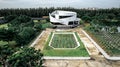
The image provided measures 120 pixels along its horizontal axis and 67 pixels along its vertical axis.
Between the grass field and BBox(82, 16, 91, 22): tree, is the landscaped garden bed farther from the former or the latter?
BBox(82, 16, 91, 22): tree

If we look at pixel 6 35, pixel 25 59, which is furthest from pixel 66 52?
pixel 25 59

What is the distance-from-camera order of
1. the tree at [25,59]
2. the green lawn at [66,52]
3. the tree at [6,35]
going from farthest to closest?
the tree at [6,35] → the green lawn at [66,52] → the tree at [25,59]

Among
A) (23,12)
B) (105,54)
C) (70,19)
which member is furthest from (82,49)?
(23,12)

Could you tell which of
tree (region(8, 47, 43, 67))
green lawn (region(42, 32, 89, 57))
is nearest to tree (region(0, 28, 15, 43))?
green lawn (region(42, 32, 89, 57))

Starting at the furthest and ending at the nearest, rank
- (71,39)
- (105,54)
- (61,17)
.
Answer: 1. (61,17)
2. (71,39)
3. (105,54)

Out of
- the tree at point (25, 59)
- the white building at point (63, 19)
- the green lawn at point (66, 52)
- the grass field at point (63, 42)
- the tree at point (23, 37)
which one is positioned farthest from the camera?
the white building at point (63, 19)

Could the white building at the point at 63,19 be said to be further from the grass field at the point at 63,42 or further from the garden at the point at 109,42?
the grass field at the point at 63,42

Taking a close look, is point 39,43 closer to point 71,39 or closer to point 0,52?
point 71,39

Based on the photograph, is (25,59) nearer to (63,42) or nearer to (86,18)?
(63,42)

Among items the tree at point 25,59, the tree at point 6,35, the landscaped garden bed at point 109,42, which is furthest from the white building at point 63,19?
the tree at point 25,59

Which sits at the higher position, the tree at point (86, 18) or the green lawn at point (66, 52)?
the tree at point (86, 18)

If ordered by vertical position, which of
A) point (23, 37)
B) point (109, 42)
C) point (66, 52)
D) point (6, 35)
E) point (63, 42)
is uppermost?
point (6, 35)
